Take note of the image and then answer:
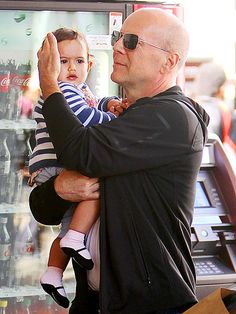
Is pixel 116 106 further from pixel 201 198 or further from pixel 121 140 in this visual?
pixel 201 198

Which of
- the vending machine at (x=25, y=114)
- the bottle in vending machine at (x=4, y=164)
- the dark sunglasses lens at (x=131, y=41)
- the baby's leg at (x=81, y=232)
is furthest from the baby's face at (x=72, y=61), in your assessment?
the bottle in vending machine at (x=4, y=164)

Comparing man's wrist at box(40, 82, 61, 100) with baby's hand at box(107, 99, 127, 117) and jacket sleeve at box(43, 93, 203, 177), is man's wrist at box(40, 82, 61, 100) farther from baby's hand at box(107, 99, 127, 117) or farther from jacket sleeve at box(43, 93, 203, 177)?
baby's hand at box(107, 99, 127, 117)

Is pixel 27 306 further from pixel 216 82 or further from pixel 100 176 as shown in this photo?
pixel 216 82

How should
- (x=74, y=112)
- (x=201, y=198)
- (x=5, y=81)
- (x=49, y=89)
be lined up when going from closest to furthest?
(x=49, y=89)
(x=74, y=112)
(x=201, y=198)
(x=5, y=81)

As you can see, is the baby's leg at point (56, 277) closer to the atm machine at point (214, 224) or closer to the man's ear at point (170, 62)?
the man's ear at point (170, 62)

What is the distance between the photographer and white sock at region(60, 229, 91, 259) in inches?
74.6

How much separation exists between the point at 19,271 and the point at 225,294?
78.1 inches

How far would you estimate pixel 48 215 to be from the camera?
2012 millimetres

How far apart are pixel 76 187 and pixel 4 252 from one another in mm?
1600

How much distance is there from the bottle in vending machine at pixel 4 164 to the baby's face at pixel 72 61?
46.5 inches

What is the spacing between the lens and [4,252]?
334cm

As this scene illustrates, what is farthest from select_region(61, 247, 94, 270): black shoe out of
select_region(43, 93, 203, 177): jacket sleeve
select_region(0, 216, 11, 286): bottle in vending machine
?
select_region(0, 216, 11, 286): bottle in vending machine

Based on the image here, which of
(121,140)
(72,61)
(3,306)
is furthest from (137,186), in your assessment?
(3,306)

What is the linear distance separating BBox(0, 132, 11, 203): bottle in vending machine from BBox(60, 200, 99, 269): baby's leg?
4.78 ft
